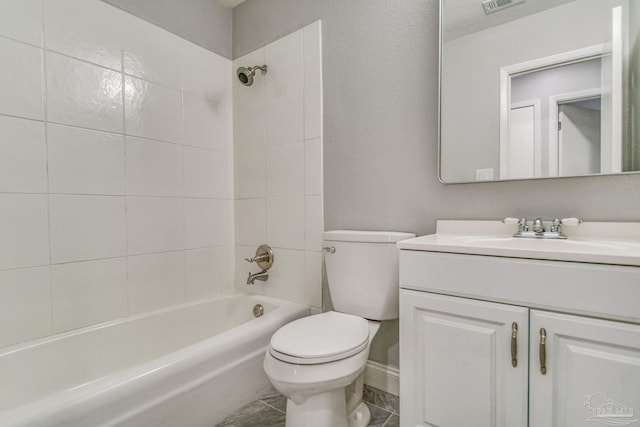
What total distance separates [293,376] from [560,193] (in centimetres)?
115

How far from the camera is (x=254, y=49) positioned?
2.00 meters

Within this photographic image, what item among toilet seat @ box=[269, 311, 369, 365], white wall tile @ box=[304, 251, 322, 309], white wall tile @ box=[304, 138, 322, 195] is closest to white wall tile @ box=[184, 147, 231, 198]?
white wall tile @ box=[304, 138, 322, 195]

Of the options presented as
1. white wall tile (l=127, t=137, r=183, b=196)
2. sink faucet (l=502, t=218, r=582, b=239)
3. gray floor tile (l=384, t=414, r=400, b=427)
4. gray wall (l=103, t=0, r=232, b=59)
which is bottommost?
gray floor tile (l=384, t=414, r=400, b=427)

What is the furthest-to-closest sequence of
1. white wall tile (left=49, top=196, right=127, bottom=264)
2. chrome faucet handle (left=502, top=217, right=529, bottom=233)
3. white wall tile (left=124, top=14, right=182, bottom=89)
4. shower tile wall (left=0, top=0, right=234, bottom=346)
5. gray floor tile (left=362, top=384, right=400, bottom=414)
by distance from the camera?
white wall tile (left=124, top=14, right=182, bottom=89) → gray floor tile (left=362, top=384, right=400, bottom=414) → white wall tile (left=49, top=196, right=127, bottom=264) → shower tile wall (left=0, top=0, right=234, bottom=346) → chrome faucet handle (left=502, top=217, right=529, bottom=233)

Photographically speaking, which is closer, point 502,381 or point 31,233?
point 502,381

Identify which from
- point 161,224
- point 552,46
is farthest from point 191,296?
point 552,46

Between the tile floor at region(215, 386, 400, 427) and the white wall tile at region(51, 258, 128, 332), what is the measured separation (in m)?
0.78

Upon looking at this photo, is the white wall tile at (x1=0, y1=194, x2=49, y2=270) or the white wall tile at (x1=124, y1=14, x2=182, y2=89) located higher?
the white wall tile at (x1=124, y1=14, x2=182, y2=89)

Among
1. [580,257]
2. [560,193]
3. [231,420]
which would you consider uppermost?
[560,193]

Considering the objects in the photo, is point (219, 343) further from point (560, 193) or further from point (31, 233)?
point (560, 193)

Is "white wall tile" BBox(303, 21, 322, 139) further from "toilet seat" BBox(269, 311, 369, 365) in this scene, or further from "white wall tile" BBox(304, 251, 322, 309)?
"toilet seat" BBox(269, 311, 369, 365)

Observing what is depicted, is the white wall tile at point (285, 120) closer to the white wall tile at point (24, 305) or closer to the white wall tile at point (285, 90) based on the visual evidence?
the white wall tile at point (285, 90)

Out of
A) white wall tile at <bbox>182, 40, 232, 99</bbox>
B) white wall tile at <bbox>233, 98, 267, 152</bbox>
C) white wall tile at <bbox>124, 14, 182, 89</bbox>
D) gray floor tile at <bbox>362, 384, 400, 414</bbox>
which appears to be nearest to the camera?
gray floor tile at <bbox>362, 384, 400, 414</bbox>

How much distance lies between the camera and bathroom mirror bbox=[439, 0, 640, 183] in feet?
3.35
